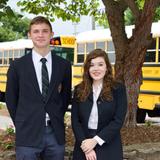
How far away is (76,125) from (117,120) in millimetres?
327

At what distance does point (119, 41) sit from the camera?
7535mm

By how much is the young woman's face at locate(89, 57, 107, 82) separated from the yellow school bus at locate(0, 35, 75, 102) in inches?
510

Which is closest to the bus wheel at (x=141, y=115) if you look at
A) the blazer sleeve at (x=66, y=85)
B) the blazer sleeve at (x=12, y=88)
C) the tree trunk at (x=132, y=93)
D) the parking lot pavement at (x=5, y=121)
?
the parking lot pavement at (x=5, y=121)

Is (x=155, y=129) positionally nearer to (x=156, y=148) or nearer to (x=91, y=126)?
(x=156, y=148)

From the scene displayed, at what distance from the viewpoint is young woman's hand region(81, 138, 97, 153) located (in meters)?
3.96

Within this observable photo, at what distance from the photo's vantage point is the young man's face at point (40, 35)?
400 cm

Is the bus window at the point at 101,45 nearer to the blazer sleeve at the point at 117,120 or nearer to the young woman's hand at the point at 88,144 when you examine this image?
the blazer sleeve at the point at 117,120

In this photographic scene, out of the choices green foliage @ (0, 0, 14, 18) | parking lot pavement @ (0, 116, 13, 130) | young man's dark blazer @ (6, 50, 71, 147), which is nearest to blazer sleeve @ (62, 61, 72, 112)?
young man's dark blazer @ (6, 50, 71, 147)

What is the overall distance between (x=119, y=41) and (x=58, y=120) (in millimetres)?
3703

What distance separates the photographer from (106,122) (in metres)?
4.07

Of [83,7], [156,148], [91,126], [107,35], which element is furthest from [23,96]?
[107,35]

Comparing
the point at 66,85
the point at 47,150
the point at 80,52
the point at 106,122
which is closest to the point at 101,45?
the point at 80,52

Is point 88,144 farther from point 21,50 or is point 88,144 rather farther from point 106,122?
point 21,50

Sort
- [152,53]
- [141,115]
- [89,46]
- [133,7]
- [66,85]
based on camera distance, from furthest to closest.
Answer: [89,46] < [141,115] < [152,53] < [133,7] < [66,85]
